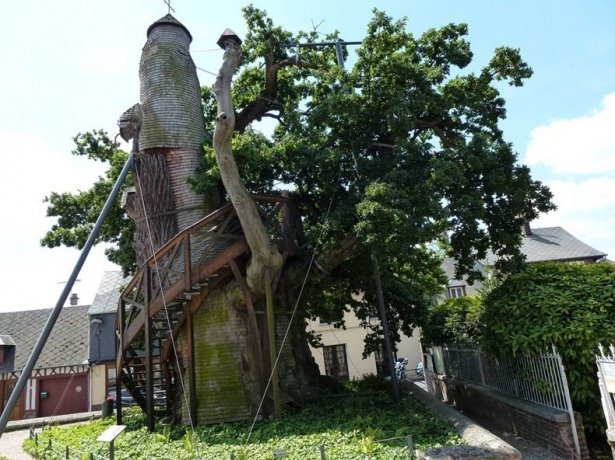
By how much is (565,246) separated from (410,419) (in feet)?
87.3

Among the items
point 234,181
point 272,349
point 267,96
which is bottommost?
point 272,349

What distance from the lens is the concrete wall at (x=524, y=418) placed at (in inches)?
274

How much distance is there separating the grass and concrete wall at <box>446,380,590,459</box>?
5.03 feet

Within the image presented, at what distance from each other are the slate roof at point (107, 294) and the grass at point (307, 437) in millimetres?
14802

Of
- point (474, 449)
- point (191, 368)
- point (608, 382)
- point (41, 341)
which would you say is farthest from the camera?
point (191, 368)

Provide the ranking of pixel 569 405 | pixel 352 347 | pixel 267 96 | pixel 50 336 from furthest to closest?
1. pixel 352 347
2. pixel 50 336
3. pixel 267 96
4. pixel 569 405

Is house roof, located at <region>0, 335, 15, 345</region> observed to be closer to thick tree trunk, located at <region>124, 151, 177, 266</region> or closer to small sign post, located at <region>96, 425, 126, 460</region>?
thick tree trunk, located at <region>124, 151, 177, 266</region>

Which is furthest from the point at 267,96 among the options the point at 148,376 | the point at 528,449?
the point at 528,449

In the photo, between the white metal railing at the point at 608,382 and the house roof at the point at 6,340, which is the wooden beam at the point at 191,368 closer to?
the white metal railing at the point at 608,382

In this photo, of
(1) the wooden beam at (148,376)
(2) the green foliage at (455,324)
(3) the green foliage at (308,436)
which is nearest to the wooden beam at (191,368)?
(3) the green foliage at (308,436)

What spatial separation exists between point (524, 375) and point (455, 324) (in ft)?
18.6

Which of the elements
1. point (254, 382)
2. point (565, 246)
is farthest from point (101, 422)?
point (565, 246)

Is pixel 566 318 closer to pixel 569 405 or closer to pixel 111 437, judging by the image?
pixel 569 405

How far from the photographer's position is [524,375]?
8.39 meters
